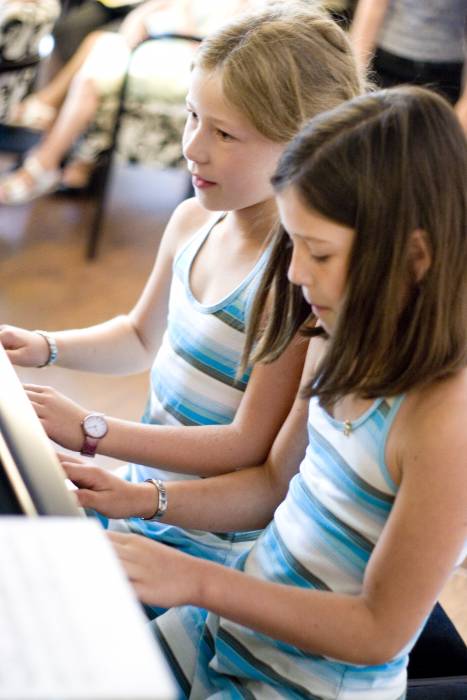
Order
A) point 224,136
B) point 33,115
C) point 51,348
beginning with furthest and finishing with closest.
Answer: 1. point 33,115
2. point 51,348
3. point 224,136

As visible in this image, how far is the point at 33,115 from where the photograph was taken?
12.6 feet

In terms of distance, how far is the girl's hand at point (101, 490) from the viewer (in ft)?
3.88

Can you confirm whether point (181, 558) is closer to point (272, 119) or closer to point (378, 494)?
point (378, 494)

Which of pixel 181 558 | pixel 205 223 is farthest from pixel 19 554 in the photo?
pixel 205 223

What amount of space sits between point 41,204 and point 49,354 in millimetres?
2680

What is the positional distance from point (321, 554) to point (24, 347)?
0.55 m

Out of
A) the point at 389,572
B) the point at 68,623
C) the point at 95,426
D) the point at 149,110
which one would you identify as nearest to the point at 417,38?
the point at 149,110

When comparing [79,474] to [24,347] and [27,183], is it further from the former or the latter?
[27,183]

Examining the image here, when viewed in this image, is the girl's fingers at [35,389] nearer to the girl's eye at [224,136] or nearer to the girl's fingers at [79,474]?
the girl's fingers at [79,474]

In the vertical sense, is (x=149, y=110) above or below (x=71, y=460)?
below

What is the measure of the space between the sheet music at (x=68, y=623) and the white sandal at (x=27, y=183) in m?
3.14

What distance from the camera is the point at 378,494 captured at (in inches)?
41.4

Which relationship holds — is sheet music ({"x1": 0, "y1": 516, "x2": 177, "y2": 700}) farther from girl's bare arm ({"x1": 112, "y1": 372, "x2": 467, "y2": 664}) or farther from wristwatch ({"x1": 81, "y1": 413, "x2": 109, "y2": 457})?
wristwatch ({"x1": 81, "y1": 413, "x2": 109, "y2": 457})

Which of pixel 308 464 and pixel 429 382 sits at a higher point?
pixel 429 382
